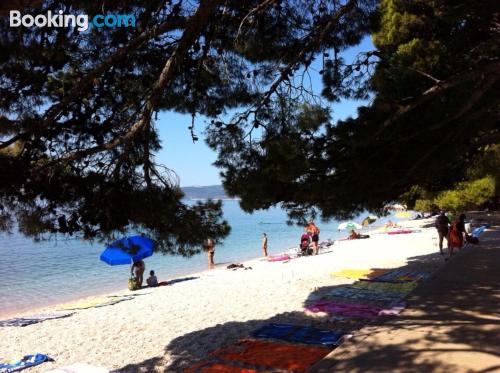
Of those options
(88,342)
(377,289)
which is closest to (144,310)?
(88,342)

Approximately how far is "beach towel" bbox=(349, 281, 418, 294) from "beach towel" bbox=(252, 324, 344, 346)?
299cm

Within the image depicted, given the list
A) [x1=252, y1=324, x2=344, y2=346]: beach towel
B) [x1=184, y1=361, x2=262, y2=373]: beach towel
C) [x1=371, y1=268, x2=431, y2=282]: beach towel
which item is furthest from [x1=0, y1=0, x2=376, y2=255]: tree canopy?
[x1=371, y1=268, x2=431, y2=282]: beach towel

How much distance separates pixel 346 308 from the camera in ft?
25.8

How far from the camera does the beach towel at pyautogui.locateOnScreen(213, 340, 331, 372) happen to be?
16.8ft

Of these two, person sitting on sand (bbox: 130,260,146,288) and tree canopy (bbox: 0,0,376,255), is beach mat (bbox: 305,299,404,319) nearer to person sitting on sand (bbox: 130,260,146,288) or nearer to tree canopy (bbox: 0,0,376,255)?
tree canopy (bbox: 0,0,376,255)

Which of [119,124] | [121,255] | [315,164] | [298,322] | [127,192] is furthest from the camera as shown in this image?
[121,255]

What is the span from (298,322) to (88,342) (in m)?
3.78

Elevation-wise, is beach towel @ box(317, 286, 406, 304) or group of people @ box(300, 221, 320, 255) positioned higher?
group of people @ box(300, 221, 320, 255)

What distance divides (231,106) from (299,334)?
3.44 m

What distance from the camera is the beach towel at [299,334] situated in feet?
19.8

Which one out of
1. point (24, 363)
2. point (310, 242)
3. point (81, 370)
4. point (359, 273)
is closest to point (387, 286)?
point (359, 273)

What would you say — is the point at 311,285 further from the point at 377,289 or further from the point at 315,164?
the point at 315,164

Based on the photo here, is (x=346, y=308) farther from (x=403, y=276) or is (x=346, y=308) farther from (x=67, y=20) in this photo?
(x=67, y=20)

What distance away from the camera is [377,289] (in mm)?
9289
